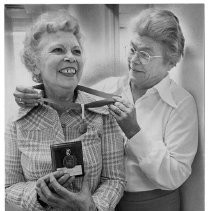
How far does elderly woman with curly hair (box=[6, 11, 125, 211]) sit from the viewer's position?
1.69 m

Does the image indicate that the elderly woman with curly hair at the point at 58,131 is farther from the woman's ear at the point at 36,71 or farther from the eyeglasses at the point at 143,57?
the eyeglasses at the point at 143,57

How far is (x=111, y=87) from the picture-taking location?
185 cm

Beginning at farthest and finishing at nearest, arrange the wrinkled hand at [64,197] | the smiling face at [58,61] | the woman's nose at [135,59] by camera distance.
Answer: the woman's nose at [135,59], the smiling face at [58,61], the wrinkled hand at [64,197]

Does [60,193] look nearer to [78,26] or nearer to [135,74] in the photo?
[135,74]

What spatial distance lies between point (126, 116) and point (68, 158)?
357 mm

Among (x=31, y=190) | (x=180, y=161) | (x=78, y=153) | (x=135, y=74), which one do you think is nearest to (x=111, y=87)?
(x=135, y=74)

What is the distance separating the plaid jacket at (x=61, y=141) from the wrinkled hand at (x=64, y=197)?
0.21 feet

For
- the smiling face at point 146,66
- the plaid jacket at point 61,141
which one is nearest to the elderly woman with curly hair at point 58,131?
the plaid jacket at point 61,141

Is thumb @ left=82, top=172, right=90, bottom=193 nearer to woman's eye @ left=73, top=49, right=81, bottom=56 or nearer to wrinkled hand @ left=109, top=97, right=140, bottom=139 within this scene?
wrinkled hand @ left=109, top=97, right=140, bottom=139

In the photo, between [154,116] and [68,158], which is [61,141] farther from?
[154,116]

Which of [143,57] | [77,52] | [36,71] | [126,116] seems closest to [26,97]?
[36,71]

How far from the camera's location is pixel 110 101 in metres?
1.79

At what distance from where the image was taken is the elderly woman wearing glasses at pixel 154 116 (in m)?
1.77

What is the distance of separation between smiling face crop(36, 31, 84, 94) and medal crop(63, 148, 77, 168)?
0.33 m
